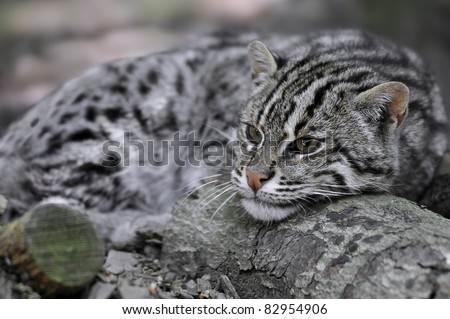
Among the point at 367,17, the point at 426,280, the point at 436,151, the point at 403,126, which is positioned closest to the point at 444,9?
the point at 367,17

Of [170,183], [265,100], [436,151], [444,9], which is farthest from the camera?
[444,9]

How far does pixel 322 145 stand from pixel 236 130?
105 cm

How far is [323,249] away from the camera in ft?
14.4

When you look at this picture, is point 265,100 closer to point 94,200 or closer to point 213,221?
point 213,221

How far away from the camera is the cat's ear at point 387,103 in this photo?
477 centimetres

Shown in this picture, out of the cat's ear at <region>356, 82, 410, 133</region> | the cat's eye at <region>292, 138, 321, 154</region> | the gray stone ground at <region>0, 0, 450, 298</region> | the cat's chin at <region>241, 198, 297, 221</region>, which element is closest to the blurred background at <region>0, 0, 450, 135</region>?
the gray stone ground at <region>0, 0, 450, 298</region>

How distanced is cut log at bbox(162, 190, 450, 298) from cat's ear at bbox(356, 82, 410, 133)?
1.98 feet

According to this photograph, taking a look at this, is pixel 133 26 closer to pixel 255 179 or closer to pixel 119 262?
pixel 119 262

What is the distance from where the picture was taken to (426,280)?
12.5 feet

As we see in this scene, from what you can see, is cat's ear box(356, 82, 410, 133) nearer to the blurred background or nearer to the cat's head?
the cat's head

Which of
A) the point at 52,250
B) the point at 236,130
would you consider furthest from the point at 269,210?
the point at 52,250

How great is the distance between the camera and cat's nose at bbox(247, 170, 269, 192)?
4848 millimetres

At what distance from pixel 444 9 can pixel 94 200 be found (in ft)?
24.2

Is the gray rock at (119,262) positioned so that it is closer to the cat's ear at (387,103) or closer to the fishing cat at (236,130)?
the fishing cat at (236,130)
